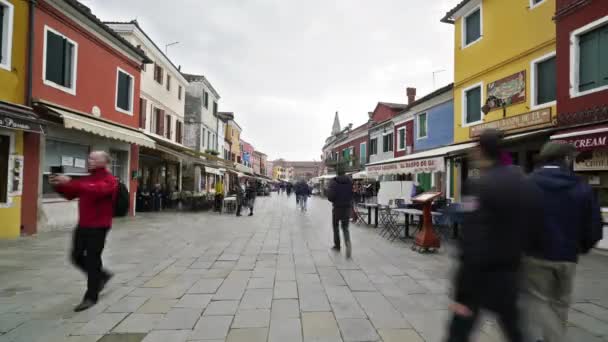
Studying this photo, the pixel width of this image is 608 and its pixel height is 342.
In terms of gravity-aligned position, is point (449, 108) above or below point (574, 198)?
above

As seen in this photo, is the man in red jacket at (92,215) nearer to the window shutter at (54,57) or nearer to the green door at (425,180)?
→ the window shutter at (54,57)

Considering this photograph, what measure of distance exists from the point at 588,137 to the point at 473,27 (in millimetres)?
7357

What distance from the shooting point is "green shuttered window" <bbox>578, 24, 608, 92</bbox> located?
7645 millimetres

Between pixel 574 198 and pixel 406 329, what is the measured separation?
6.07 feet

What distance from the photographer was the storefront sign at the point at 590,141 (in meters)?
6.96

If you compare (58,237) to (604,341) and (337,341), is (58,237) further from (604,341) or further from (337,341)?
(604,341)

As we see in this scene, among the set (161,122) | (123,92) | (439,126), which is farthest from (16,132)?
(439,126)

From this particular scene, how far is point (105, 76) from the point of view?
11.6 m

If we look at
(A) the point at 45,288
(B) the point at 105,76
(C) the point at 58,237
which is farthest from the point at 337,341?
(B) the point at 105,76

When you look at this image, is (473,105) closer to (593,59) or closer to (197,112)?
(593,59)

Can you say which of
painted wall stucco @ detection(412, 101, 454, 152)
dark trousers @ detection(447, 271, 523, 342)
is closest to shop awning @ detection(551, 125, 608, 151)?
dark trousers @ detection(447, 271, 523, 342)

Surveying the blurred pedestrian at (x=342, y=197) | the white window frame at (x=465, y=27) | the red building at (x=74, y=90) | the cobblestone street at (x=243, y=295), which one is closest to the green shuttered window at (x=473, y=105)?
the white window frame at (x=465, y=27)

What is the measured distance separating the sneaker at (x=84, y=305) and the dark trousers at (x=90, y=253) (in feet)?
0.12

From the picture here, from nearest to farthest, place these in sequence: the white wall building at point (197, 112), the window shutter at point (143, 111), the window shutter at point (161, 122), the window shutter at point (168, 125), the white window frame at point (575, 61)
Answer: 1. the white window frame at point (575, 61)
2. the window shutter at point (143, 111)
3. the window shutter at point (161, 122)
4. the window shutter at point (168, 125)
5. the white wall building at point (197, 112)
